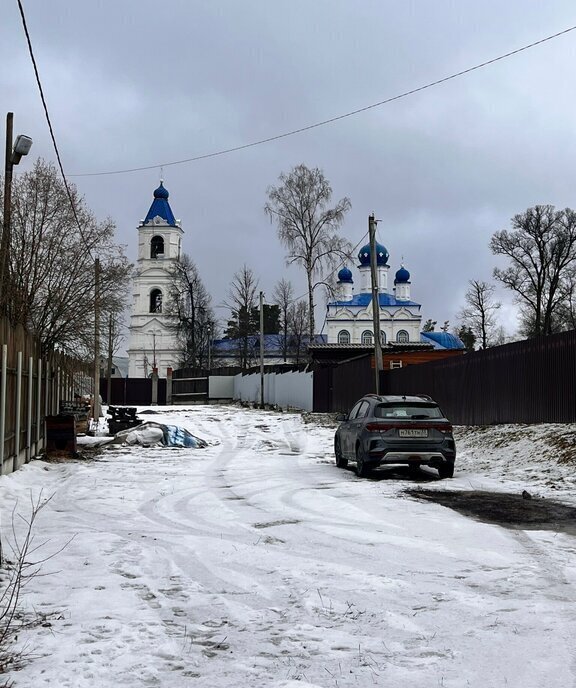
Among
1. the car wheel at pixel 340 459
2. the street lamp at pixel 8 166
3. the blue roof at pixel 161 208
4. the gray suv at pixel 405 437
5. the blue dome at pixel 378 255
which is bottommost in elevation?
the car wheel at pixel 340 459

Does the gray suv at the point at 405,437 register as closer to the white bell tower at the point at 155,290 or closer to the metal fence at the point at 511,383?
the metal fence at the point at 511,383

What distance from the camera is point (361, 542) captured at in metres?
7.46

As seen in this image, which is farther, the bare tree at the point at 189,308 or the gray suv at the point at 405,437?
the bare tree at the point at 189,308

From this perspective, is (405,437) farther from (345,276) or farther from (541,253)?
(345,276)

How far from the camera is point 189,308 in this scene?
6475 cm

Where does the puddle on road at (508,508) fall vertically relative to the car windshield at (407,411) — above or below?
below

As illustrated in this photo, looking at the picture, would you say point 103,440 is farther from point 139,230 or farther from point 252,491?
point 139,230

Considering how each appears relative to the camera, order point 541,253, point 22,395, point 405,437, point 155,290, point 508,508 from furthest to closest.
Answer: point 155,290
point 541,253
point 22,395
point 405,437
point 508,508

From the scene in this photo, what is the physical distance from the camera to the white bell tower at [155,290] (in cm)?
8350

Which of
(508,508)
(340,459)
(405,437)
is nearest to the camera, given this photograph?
(508,508)

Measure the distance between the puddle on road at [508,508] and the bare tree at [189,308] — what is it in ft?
176

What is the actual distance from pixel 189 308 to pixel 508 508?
56.3m

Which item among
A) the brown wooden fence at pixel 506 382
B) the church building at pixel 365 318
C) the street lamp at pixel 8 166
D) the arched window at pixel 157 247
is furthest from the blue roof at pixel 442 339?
the street lamp at pixel 8 166

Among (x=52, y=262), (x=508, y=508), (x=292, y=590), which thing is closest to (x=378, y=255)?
(x=52, y=262)
